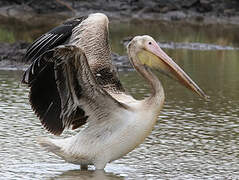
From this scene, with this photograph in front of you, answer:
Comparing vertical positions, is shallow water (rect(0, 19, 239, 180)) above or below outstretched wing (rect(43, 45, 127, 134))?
below

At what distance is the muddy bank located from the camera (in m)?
26.6

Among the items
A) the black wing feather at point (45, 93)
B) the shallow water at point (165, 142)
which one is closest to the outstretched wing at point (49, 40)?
the black wing feather at point (45, 93)

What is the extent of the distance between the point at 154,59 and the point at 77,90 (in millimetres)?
988

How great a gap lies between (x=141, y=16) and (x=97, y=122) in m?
20.4

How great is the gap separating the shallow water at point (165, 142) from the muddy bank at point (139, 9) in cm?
1401

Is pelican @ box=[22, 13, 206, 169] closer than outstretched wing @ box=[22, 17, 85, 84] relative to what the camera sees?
Yes

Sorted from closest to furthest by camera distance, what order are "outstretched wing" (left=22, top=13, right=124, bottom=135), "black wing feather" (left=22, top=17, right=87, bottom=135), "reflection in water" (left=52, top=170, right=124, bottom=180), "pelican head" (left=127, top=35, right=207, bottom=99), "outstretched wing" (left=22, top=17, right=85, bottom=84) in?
"black wing feather" (left=22, top=17, right=87, bottom=135) < "outstretched wing" (left=22, top=13, right=124, bottom=135) < "reflection in water" (left=52, top=170, right=124, bottom=180) < "pelican head" (left=127, top=35, right=207, bottom=99) < "outstretched wing" (left=22, top=17, right=85, bottom=84)

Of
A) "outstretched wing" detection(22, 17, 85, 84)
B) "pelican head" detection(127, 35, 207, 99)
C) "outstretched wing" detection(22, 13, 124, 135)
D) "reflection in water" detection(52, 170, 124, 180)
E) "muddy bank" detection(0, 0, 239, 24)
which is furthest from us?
"muddy bank" detection(0, 0, 239, 24)

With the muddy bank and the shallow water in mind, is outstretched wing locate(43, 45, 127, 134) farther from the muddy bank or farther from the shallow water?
the muddy bank

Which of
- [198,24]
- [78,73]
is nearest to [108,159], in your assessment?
[78,73]

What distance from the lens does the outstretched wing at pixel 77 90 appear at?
673 cm

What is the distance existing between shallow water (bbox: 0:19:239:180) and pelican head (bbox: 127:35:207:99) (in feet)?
3.23

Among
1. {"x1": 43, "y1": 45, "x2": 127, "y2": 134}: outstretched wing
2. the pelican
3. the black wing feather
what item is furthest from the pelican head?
the black wing feather

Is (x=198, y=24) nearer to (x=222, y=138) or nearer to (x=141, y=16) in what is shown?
(x=141, y=16)
